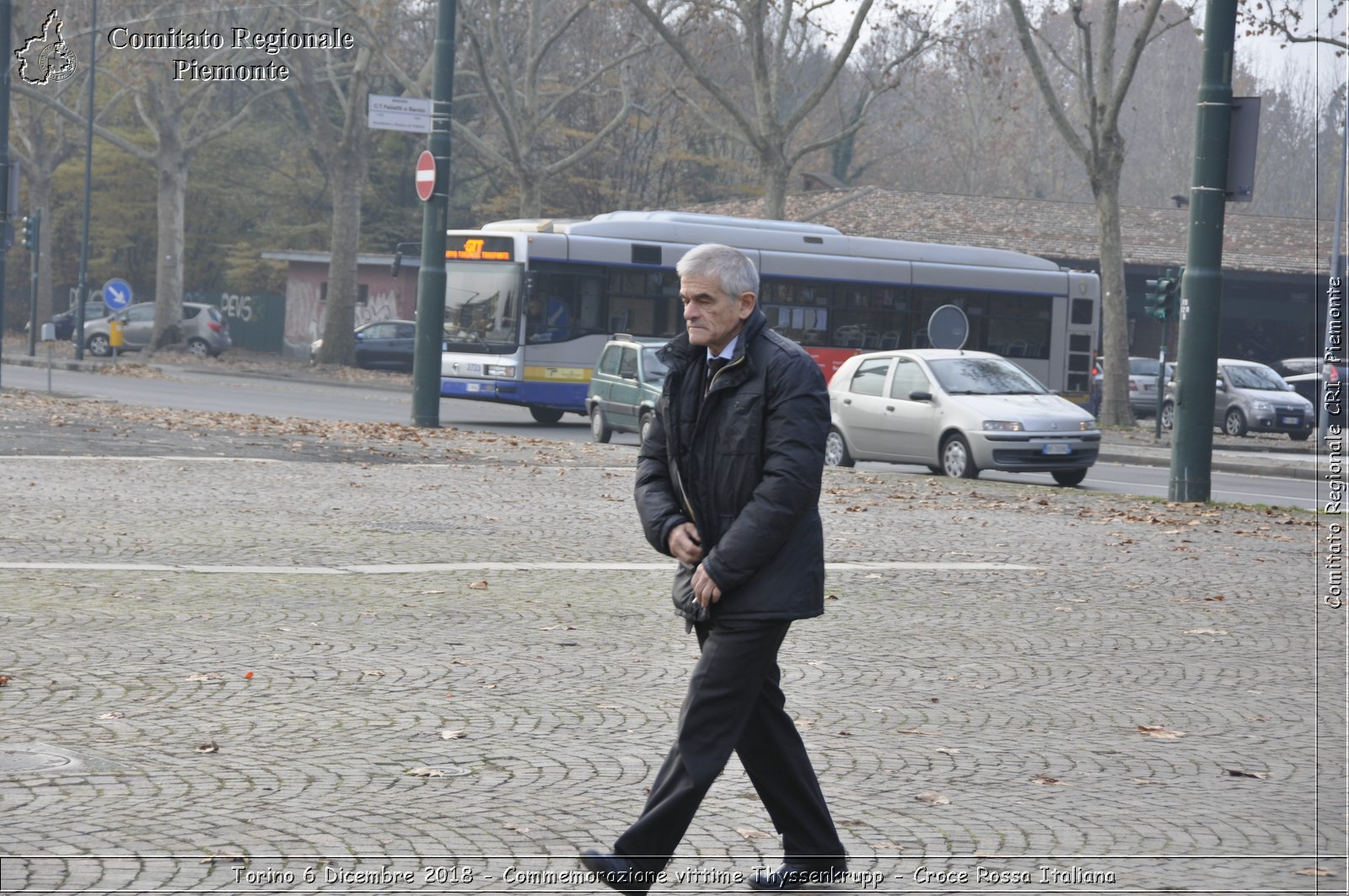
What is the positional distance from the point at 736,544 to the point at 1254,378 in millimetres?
34616

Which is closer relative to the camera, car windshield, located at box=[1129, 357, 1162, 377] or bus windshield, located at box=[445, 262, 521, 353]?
bus windshield, located at box=[445, 262, 521, 353]

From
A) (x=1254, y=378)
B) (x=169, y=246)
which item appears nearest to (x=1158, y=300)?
(x=1254, y=378)

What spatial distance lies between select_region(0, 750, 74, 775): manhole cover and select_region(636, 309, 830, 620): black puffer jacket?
7.24ft

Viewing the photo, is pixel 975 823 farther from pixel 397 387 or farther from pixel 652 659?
pixel 397 387

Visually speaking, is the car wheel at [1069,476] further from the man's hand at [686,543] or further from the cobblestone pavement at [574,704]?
the man's hand at [686,543]

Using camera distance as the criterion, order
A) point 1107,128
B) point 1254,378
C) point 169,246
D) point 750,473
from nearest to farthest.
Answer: point 750,473 < point 1107,128 < point 1254,378 < point 169,246

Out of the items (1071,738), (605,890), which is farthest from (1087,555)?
(605,890)

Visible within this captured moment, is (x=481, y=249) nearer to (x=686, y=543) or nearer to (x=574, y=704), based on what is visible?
(x=574, y=704)

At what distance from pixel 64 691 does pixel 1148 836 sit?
4.06 metres

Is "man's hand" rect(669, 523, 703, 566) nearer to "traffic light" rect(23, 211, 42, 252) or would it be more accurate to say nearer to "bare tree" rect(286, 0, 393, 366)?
"bare tree" rect(286, 0, 393, 366)

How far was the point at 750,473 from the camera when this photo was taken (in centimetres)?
456

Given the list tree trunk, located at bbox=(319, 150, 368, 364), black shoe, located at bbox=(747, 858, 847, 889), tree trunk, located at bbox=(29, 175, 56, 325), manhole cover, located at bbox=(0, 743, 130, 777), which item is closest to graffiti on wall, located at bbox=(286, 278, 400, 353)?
tree trunk, located at bbox=(29, 175, 56, 325)

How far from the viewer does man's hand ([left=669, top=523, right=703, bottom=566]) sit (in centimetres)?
459

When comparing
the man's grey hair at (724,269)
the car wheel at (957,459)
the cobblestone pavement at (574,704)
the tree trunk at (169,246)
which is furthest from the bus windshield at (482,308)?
the man's grey hair at (724,269)
